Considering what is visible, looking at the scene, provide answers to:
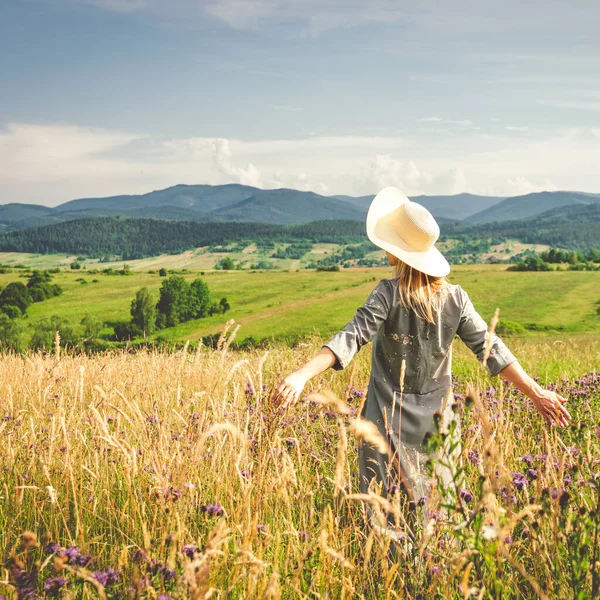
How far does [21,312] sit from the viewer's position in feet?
345

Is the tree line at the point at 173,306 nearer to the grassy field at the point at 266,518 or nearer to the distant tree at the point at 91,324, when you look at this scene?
the distant tree at the point at 91,324

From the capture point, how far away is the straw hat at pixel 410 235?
3.21 m

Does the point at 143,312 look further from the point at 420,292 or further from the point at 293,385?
the point at 293,385

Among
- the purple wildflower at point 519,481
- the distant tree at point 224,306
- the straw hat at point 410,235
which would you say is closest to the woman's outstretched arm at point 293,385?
the straw hat at point 410,235

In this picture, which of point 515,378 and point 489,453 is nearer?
point 489,453

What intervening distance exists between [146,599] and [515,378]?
2.32 meters

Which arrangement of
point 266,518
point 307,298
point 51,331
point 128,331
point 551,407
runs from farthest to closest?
point 307,298, point 128,331, point 51,331, point 551,407, point 266,518

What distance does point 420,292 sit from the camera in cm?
324

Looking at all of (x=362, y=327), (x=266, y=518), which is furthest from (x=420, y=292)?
(x=266, y=518)

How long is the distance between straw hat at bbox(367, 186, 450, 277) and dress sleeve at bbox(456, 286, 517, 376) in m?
0.28

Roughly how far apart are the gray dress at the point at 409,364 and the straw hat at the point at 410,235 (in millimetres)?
202

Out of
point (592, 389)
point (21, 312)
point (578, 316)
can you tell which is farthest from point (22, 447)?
point (21, 312)

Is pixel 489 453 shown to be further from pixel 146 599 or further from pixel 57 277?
pixel 57 277

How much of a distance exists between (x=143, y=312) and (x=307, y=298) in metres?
29.5
